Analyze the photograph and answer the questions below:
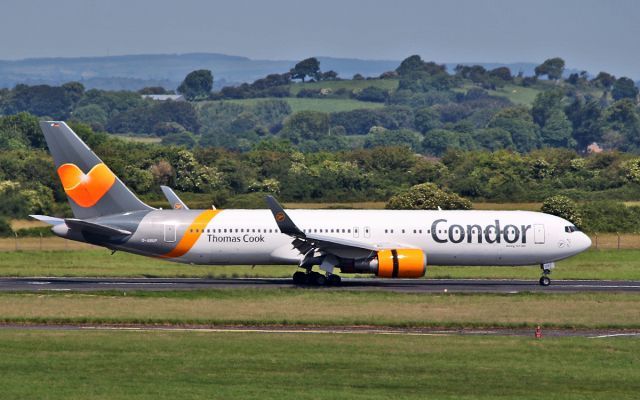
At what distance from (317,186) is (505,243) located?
2089 inches

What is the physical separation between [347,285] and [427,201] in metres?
33.5

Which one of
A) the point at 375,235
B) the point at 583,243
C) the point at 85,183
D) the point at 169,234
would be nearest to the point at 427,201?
the point at 583,243

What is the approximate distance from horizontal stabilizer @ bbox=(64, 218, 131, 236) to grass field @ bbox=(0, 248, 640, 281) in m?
5.60

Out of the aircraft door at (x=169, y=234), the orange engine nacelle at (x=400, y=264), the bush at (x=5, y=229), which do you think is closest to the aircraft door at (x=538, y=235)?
the orange engine nacelle at (x=400, y=264)

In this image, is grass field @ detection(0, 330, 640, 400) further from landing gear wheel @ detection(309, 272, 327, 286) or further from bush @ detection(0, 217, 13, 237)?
bush @ detection(0, 217, 13, 237)

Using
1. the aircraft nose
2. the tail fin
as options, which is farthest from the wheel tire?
the aircraft nose

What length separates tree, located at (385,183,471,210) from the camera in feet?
289

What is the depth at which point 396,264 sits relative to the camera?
5438 centimetres

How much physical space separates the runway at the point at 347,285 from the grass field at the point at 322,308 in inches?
98.5

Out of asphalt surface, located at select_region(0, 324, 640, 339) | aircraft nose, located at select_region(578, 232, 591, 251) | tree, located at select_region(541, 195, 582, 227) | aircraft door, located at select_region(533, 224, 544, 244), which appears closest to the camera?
asphalt surface, located at select_region(0, 324, 640, 339)

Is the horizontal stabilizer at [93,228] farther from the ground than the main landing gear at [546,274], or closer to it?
farther from the ground

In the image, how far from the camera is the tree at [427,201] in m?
88.1

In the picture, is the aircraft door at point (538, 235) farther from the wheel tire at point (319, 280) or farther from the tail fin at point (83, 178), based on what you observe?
the tail fin at point (83, 178)

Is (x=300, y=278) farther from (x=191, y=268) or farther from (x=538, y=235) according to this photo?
(x=538, y=235)
